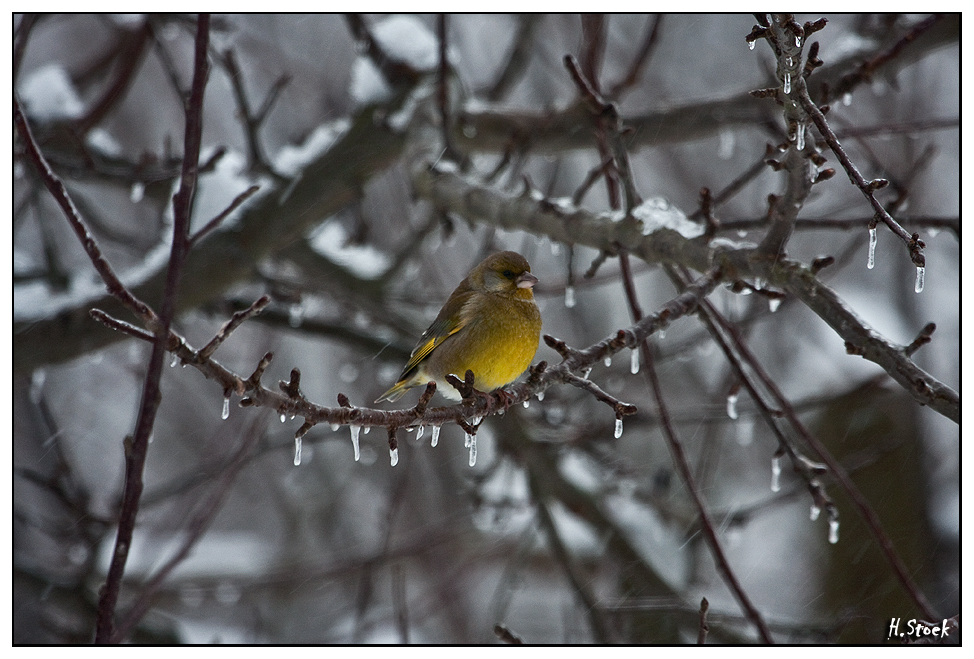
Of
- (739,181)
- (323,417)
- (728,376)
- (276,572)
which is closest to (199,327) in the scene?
(276,572)

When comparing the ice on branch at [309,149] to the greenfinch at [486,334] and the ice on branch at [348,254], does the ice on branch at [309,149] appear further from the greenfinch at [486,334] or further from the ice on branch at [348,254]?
the greenfinch at [486,334]

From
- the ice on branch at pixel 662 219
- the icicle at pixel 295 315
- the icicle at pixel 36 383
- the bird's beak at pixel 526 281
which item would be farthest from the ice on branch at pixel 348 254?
the ice on branch at pixel 662 219

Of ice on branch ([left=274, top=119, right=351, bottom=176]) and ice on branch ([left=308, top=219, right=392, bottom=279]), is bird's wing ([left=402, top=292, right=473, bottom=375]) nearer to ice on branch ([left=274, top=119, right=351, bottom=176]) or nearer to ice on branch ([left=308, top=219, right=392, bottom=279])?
ice on branch ([left=308, top=219, right=392, bottom=279])

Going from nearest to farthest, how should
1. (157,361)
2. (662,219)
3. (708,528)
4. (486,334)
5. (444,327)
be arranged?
(157,361), (708,528), (662,219), (486,334), (444,327)

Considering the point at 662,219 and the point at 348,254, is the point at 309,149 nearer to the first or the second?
the point at 348,254

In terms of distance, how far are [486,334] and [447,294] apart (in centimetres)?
253

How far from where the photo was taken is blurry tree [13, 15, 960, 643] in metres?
2.57

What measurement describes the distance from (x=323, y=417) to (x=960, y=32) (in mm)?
4443

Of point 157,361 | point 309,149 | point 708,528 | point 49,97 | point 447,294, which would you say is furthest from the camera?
point 447,294

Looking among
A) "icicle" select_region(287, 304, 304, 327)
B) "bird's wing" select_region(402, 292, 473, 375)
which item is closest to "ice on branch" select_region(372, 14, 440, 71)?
"icicle" select_region(287, 304, 304, 327)

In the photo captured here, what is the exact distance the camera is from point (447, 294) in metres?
6.09

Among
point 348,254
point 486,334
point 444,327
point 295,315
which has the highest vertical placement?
point 348,254

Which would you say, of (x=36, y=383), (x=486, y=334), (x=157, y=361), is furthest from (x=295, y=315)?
(x=157, y=361)

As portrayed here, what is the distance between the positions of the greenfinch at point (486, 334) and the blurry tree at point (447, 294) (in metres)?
0.25
